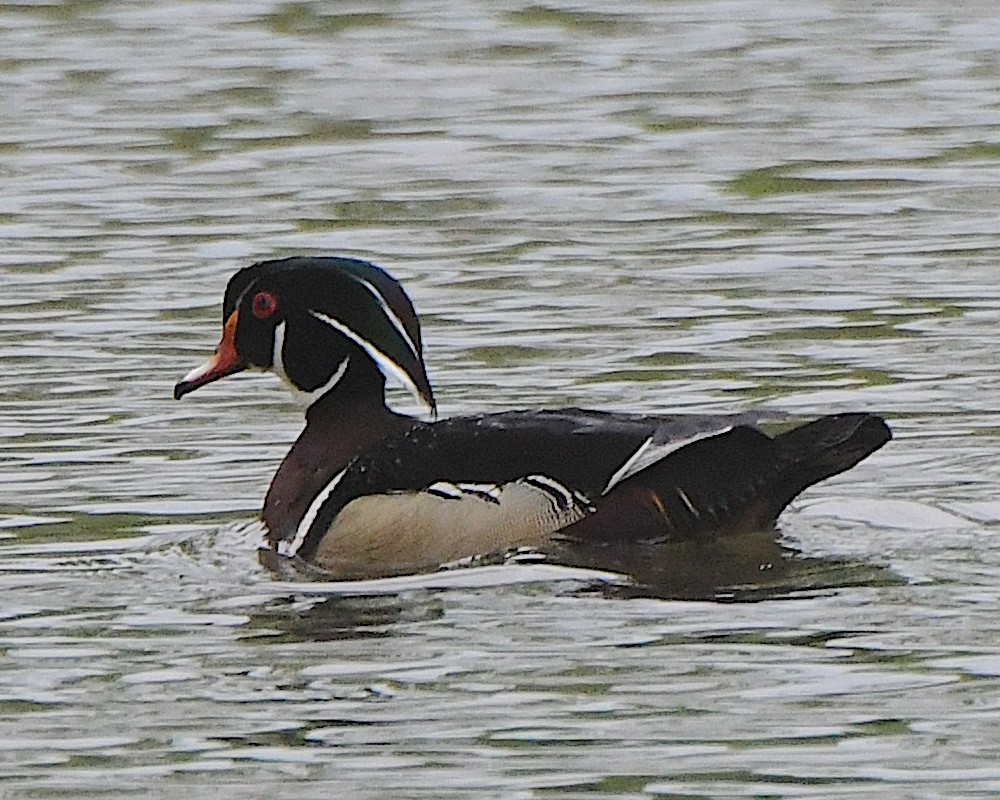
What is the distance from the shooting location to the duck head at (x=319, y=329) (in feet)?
35.7

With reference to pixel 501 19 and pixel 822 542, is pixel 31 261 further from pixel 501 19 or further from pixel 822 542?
pixel 501 19

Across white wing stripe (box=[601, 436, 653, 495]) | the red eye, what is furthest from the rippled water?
the red eye

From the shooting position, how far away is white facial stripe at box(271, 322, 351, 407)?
10992 millimetres

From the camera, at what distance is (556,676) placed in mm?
8656

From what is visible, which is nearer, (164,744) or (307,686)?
(164,744)

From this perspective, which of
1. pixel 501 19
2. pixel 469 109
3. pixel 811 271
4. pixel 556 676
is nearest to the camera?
pixel 556 676

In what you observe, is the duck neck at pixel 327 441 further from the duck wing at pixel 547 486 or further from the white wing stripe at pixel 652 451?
the white wing stripe at pixel 652 451

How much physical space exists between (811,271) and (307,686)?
21.4ft

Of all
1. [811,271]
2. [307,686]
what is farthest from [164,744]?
[811,271]

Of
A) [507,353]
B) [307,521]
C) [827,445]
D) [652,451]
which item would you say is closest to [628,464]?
[652,451]

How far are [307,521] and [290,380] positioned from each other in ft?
2.30

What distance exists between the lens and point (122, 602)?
983cm

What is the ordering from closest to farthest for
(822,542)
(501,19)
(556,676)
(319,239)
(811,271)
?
(556,676), (822,542), (811,271), (319,239), (501,19)

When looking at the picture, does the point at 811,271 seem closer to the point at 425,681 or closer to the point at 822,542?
the point at 822,542
